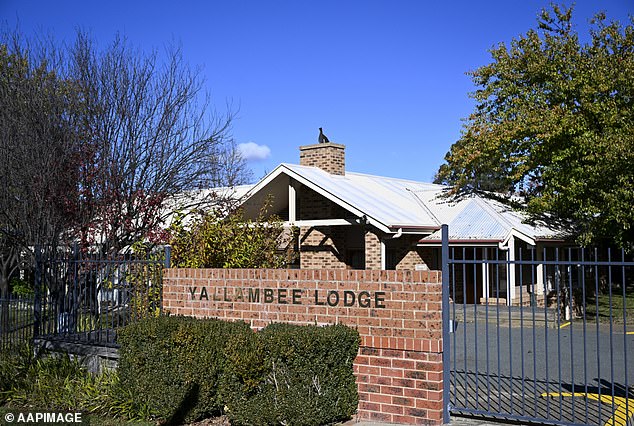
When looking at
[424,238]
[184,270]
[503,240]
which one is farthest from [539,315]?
[184,270]

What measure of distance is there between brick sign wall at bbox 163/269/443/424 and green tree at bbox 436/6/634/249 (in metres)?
12.2

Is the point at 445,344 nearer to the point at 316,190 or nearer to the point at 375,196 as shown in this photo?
the point at 316,190

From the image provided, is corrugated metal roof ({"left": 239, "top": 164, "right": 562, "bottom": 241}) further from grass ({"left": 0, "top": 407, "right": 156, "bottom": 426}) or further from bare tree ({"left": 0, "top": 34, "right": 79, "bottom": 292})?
grass ({"left": 0, "top": 407, "right": 156, "bottom": 426})

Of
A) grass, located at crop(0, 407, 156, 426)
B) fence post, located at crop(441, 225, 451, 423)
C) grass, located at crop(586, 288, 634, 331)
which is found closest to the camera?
fence post, located at crop(441, 225, 451, 423)

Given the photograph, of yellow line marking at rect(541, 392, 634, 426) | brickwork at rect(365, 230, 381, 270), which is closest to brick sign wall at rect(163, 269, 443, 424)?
yellow line marking at rect(541, 392, 634, 426)

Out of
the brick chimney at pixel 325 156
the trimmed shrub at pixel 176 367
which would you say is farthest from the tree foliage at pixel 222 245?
the brick chimney at pixel 325 156

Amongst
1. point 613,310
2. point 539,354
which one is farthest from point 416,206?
point 539,354

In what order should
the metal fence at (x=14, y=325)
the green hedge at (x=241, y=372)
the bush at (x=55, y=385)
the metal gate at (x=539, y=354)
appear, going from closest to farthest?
the metal gate at (x=539, y=354) < the green hedge at (x=241, y=372) < the bush at (x=55, y=385) < the metal fence at (x=14, y=325)

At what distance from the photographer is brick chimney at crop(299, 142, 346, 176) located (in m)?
21.9

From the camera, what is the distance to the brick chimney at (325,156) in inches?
861

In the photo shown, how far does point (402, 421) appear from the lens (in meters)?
7.05

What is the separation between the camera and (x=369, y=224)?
62.2 feet

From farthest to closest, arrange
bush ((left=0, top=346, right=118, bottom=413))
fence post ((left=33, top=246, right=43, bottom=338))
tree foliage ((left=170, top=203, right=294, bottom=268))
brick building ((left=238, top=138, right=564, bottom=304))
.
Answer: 1. brick building ((left=238, top=138, right=564, bottom=304))
2. fence post ((left=33, top=246, right=43, bottom=338))
3. tree foliage ((left=170, top=203, right=294, bottom=268))
4. bush ((left=0, top=346, right=118, bottom=413))

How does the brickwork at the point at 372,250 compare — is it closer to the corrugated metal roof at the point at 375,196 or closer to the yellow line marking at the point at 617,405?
the corrugated metal roof at the point at 375,196
